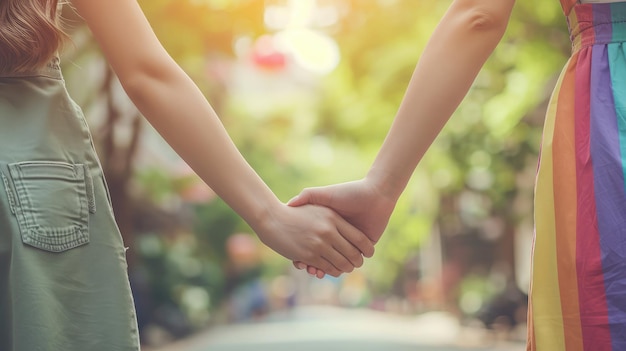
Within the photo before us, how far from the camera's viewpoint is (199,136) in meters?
2.79

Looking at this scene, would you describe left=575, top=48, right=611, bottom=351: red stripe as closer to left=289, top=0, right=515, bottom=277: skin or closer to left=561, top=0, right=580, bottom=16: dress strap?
left=561, top=0, right=580, bottom=16: dress strap

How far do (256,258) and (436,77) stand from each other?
104ft

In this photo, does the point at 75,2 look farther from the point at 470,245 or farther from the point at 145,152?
the point at 470,245

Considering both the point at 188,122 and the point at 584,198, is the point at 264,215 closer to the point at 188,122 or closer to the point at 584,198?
the point at 188,122

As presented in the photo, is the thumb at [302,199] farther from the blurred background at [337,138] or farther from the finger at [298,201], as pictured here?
the blurred background at [337,138]

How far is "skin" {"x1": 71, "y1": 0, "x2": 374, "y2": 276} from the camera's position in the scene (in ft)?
8.52

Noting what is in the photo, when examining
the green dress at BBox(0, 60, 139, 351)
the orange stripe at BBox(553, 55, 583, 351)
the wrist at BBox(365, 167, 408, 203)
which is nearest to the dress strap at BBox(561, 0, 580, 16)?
the orange stripe at BBox(553, 55, 583, 351)

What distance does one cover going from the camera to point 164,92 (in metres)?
2.76

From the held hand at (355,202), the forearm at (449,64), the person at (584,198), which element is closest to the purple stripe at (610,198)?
the person at (584,198)

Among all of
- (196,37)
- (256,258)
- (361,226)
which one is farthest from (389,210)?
(256,258)

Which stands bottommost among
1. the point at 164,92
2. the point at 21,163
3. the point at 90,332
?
the point at 90,332

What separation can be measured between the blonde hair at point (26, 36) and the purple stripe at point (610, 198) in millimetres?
1276

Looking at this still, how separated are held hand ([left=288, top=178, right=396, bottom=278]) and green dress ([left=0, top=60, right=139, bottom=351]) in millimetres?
Answer: 1121

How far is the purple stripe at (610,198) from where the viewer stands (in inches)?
81.4
